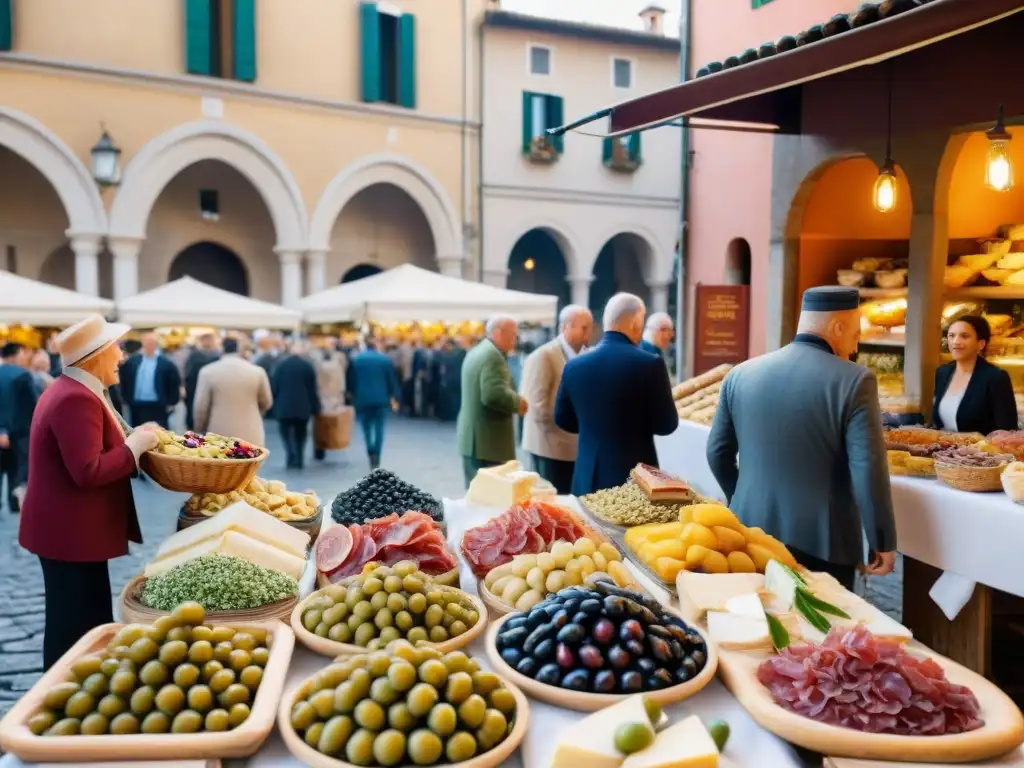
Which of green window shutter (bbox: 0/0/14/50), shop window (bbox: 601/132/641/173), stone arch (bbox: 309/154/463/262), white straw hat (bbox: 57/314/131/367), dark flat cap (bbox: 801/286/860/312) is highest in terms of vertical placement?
green window shutter (bbox: 0/0/14/50)

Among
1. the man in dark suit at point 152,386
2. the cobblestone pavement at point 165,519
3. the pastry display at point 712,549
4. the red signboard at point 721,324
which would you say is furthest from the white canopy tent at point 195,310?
the pastry display at point 712,549

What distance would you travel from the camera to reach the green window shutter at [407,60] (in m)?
17.5

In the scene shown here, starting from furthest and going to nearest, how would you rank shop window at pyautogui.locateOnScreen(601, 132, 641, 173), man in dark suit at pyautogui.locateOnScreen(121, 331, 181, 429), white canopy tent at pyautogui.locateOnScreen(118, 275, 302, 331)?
shop window at pyautogui.locateOnScreen(601, 132, 641, 173), white canopy tent at pyautogui.locateOnScreen(118, 275, 302, 331), man in dark suit at pyautogui.locateOnScreen(121, 331, 181, 429)

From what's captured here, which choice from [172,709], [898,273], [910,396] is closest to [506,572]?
[172,709]

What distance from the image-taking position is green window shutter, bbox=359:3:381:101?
1698cm

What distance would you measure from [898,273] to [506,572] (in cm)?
553

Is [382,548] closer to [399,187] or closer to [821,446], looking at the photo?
[821,446]

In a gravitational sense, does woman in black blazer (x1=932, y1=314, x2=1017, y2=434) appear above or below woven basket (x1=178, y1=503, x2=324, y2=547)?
above

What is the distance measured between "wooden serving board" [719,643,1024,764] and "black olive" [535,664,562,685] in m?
0.47

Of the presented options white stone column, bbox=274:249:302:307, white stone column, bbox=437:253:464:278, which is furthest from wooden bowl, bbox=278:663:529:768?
white stone column, bbox=437:253:464:278

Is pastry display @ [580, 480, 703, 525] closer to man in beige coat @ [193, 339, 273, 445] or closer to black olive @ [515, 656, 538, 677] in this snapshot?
black olive @ [515, 656, 538, 677]

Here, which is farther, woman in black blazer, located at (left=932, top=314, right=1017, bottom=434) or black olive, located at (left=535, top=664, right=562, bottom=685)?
woman in black blazer, located at (left=932, top=314, right=1017, bottom=434)

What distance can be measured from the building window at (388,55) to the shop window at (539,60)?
2.85 meters

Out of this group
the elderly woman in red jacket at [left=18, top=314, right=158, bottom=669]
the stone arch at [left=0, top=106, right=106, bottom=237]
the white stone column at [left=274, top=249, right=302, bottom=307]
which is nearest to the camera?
the elderly woman in red jacket at [left=18, top=314, right=158, bottom=669]
